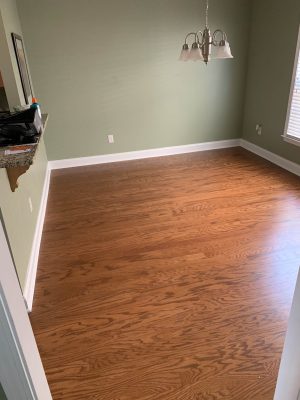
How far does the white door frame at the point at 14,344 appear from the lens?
738 mm

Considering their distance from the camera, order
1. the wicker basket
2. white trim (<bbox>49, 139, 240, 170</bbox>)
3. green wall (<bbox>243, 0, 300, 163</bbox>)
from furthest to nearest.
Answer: white trim (<bbox>49, 139, 240, 170</bbox>), green wall (<bbox>243, 0, 300, 163</bbox>), the wicker basket

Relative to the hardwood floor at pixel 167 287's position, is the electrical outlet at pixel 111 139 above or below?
above

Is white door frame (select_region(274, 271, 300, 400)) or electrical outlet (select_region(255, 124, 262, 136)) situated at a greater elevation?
white door frame (select_region(274, 271, 300, 400))

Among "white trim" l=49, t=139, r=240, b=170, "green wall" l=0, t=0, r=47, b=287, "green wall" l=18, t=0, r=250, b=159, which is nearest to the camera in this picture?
"green wall" l=0, t=0, r=47, b=287

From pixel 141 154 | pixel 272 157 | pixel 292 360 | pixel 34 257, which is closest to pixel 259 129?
pixel 272 157

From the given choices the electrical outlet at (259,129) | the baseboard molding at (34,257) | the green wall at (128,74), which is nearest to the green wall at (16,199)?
the baseboard molding at (34,257)

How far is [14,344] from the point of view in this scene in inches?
30.6

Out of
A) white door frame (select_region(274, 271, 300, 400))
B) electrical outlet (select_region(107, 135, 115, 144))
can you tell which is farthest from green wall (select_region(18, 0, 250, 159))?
white door frame (select_region(274, 271, 300, 400))

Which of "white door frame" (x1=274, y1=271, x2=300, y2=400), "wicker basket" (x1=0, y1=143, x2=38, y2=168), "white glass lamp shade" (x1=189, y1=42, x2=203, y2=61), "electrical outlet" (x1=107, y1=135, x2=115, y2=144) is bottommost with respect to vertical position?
"electrical outlet" (x1=107, y1=135, x2=115, y2=144)

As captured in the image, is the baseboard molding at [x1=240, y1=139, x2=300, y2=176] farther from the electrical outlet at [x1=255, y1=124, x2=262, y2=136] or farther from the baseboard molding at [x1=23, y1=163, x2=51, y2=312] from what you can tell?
the baseboard molding at [x1=23, y1=163, x2=51, y2=312]

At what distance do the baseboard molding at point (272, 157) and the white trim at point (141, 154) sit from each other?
0.22 metres

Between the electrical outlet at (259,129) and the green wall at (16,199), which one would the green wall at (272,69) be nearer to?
the electrical outlet at (259,129)

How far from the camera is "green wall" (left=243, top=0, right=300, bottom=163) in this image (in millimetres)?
3543

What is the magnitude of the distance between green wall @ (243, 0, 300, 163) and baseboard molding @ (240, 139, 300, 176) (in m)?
0.05
